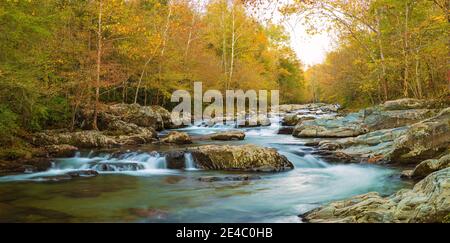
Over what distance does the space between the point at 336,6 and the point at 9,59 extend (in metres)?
14.6

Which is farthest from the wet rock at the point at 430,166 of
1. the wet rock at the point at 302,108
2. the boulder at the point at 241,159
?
the wet rock at the point at 302,108

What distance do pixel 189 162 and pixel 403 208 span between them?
7165 mm

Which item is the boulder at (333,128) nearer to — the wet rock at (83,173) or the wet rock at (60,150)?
the wet rock at (60,150)

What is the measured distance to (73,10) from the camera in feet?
60.2

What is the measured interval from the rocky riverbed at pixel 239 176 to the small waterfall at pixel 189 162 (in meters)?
0.03

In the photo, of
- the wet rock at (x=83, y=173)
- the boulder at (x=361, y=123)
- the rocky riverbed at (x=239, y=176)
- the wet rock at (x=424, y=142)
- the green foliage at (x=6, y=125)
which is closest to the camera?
the rocky riverbed at (x=239, y=176)

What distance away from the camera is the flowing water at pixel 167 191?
23.2 ft

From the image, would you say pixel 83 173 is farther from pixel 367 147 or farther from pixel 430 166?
pixel 367 147

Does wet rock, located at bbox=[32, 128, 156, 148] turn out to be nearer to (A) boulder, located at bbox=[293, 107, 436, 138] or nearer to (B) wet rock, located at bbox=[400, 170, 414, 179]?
(A) boulder, located at bbox=[293, 107, 436, 138]

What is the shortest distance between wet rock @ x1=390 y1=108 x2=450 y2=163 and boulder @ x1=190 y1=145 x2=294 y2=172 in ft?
10.3

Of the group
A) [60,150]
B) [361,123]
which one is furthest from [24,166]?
[361,123]

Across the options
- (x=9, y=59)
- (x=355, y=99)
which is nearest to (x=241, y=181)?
(x=9, y=59)
